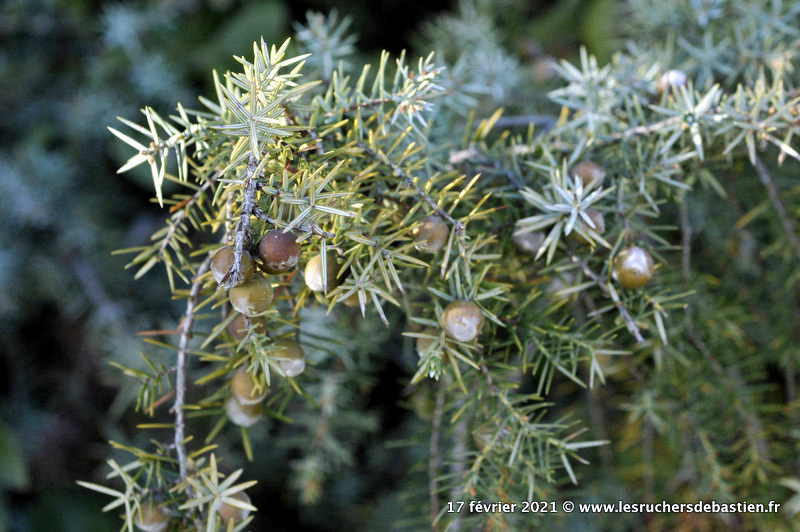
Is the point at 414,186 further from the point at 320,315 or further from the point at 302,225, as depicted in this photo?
the point at 320,315

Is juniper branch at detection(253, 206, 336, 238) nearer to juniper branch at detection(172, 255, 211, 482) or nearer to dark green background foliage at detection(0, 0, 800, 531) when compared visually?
juniper branch at detection(172, 255, 211, 482)

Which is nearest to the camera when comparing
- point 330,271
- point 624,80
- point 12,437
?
point 330,271

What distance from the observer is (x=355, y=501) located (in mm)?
833

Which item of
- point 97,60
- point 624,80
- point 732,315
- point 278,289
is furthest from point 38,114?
point 732,315

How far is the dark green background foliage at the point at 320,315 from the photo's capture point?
0.56 metres

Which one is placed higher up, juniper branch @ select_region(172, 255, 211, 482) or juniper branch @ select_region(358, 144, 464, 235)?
juniper branch @ select_region(358, 144, 464, 235)

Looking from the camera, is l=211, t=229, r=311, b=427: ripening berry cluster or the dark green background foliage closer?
l=211, t=229, r=311, b=427: ripening berry cluster

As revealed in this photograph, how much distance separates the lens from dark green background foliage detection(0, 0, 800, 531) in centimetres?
56

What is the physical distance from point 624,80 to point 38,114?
866mm

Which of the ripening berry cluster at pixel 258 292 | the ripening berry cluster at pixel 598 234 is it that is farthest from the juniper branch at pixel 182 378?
the ripening berry cluster at pixel 598 234

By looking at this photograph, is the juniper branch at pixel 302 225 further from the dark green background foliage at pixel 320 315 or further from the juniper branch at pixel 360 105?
the dark green background foliage at pixel 320 315

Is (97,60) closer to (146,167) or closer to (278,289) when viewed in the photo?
(146,167)

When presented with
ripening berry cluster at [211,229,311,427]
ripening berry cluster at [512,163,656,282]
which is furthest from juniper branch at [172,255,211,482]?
ripening berry cluster at [512,163,656,282]

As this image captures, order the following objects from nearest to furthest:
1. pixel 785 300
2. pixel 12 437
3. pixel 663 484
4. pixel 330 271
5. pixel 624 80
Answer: pixel 330 271
pixel 624 80
pixel 785 300
pixel 663 484
pixel 12 437
